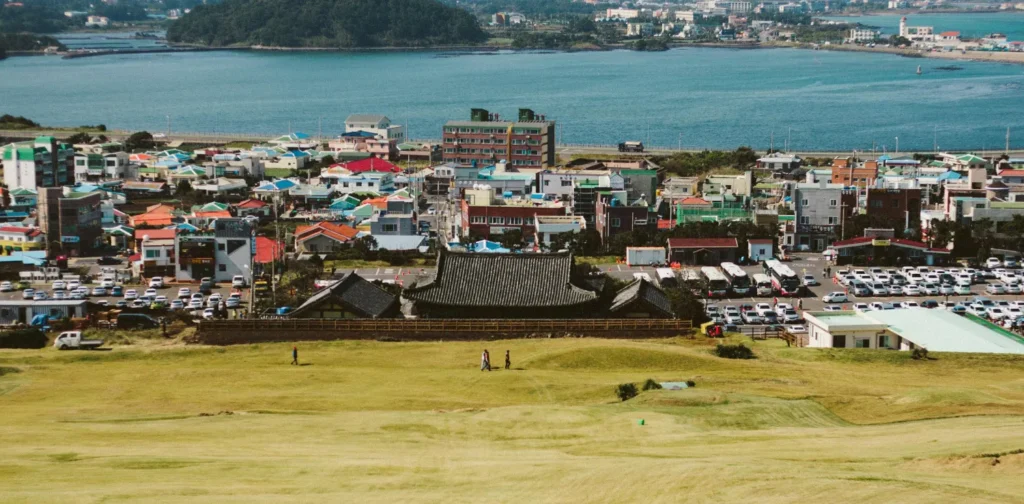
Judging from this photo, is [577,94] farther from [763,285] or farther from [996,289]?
[996,289]

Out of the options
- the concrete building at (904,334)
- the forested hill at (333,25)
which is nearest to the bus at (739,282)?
the concrete building at (904,334)

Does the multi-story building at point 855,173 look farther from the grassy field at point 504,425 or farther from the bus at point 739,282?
the grassy field at point 504,425

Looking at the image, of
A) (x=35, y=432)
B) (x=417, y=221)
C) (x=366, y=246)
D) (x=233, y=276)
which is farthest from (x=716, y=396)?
(x=417, y=221)

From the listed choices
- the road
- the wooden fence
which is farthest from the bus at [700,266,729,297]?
the road

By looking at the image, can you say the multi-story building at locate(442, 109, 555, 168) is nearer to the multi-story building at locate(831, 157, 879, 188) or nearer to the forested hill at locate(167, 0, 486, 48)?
the multi-story building at locate(831, 157, 879, 188)

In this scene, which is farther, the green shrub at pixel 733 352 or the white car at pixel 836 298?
the white car at pixel 836 298

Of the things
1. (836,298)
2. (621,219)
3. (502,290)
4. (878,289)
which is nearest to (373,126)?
(621,219)
